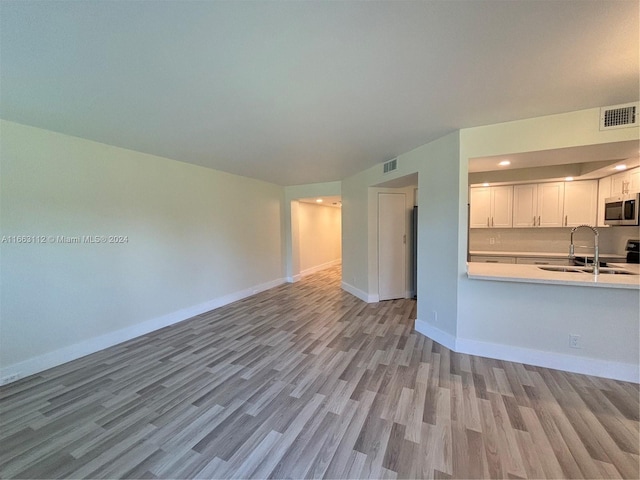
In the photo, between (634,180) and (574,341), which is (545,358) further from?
(634,180)

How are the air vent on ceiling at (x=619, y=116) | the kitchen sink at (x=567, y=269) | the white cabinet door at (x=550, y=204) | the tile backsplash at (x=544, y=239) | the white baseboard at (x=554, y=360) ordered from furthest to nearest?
the white cabinet door at (x=550, y=204), the tile backsplash at (x=544, y=239), the kitchen sink at (x=567, y=269), the white baseboard at (x=554, y=360), the air vent on ceiling at (x=619, y=116)

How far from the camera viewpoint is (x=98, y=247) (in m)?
3.16

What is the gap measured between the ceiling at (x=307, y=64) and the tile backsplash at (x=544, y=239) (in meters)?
3.16

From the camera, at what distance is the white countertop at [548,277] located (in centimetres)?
235

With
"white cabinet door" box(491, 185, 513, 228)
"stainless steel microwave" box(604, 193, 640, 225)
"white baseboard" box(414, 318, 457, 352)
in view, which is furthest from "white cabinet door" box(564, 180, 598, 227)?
"white baseboard" box(414, 318, 457, 352)

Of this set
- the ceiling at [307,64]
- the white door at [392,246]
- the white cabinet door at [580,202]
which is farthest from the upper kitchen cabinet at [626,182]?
the white door at [392,246]

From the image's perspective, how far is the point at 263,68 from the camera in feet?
5.53

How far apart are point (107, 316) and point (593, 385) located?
5443mm

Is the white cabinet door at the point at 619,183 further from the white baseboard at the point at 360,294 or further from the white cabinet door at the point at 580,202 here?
the white baseboard at the point at 360,294

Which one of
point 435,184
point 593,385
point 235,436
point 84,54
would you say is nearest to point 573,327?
point 593,385

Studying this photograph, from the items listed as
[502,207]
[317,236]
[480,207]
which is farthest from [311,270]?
[502,207]

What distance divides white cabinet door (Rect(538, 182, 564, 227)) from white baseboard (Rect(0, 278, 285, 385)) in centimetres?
631

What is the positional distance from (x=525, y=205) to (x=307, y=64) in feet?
16.4

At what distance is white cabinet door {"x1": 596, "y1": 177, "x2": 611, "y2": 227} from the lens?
4.02 metres
